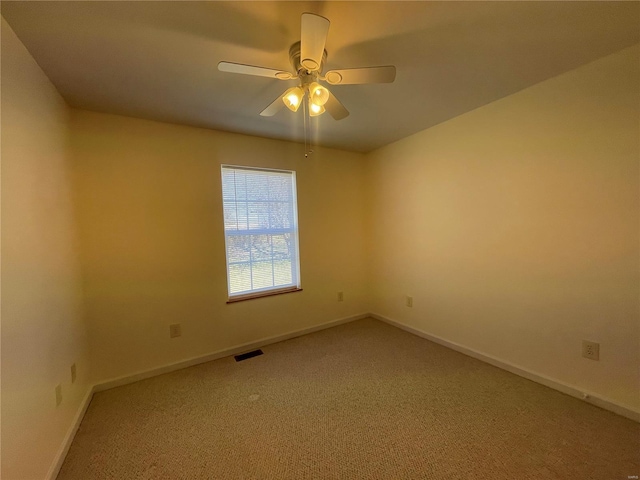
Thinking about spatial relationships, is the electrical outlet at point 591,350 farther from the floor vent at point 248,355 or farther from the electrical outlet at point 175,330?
the electrical outlet at point 175,330

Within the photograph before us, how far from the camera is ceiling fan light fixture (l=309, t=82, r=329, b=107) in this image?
1421mm

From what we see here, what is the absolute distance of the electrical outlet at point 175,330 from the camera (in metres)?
2.41

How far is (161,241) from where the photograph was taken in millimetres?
2363

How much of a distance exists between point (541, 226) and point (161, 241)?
10.5 ft

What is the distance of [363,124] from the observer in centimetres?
257

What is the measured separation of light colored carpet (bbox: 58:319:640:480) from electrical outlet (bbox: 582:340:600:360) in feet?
1.09

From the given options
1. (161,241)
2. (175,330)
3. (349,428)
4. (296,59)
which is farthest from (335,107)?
(175,330)

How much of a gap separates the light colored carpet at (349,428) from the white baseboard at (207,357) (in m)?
0.07

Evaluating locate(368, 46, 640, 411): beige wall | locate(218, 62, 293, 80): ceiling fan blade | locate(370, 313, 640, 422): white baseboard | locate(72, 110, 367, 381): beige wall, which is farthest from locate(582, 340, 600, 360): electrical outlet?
locate(218, 62, 293, 80): ceiling fan blade

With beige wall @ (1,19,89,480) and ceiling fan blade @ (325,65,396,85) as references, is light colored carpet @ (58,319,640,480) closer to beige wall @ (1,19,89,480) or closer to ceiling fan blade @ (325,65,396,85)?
beige wall @ (1,19,89,480)

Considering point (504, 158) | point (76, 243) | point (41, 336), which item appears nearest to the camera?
point (41, 336)

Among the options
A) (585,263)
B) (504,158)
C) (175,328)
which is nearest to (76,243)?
(175,328)

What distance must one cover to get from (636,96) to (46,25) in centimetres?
326

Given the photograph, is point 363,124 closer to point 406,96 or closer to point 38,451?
point 406,96
